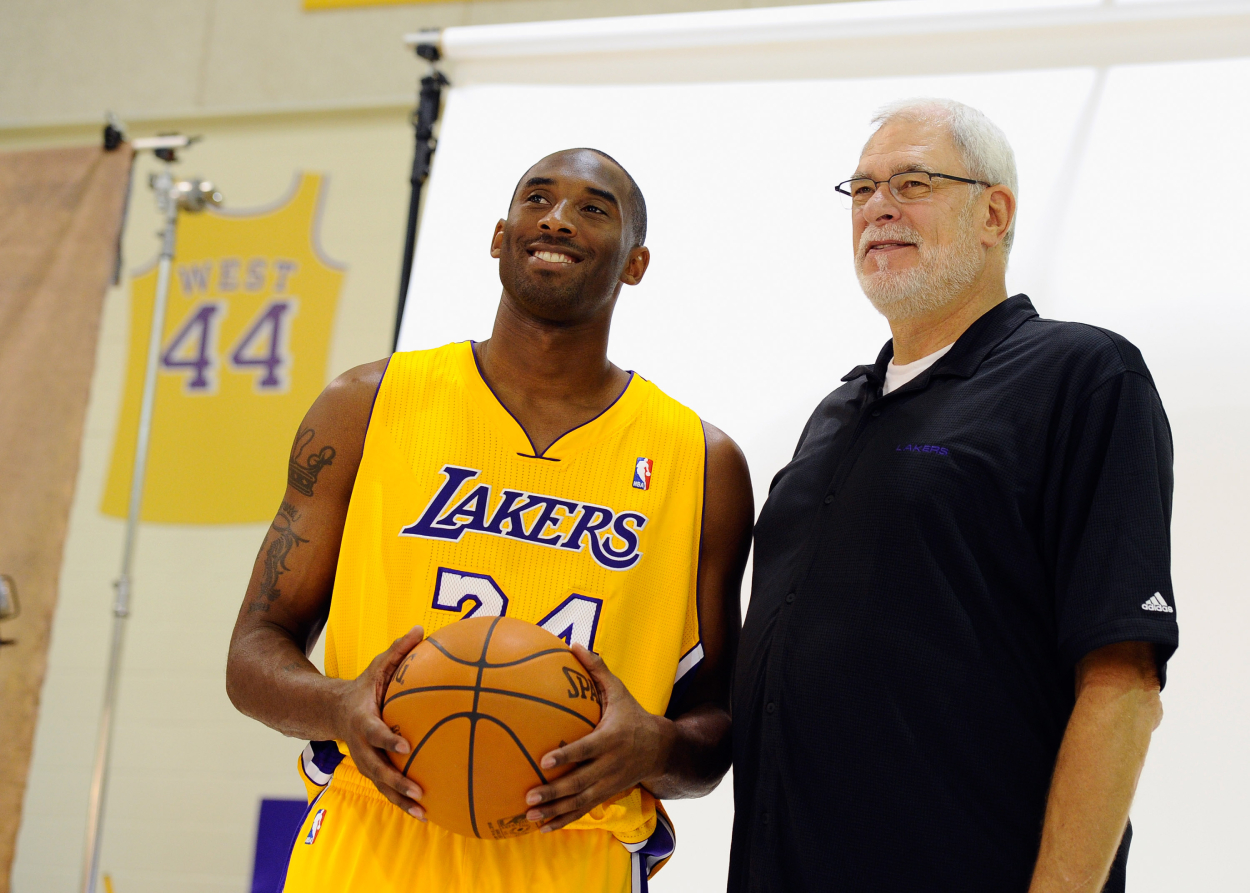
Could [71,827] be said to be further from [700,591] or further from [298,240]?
[700,591]

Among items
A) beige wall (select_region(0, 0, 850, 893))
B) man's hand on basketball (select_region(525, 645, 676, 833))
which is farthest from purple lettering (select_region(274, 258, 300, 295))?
man's hand on basketball (select_region(525, 645, 676, 833))

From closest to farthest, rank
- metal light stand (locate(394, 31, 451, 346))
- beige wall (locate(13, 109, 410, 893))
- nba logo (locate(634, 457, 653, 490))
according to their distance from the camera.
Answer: nba logo (locate(634, 457, 653, 490)), metal light stand (locate(394, 31, 451, 346)), beige wall (locate(13, 109, 410, 893))

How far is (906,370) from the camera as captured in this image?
6.15 feet

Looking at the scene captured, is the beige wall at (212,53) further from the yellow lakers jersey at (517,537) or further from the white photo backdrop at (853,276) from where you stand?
the yellow lakers jersey at (517,537)

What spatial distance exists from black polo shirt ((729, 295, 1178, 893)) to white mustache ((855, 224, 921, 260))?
266 millimetres

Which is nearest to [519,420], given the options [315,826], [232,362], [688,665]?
[688,665]

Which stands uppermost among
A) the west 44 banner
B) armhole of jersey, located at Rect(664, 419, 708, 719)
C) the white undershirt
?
the west 44 banner

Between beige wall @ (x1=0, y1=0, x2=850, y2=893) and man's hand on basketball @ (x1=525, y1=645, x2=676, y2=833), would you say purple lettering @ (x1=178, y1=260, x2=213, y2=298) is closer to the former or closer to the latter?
beige wall @ (x1=0, y1=0, x2=850, y2=893)

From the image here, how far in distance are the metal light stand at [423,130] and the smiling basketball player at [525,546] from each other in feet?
3.40

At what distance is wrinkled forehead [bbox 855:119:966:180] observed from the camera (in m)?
1.87

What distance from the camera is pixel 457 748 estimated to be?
4.84 ft

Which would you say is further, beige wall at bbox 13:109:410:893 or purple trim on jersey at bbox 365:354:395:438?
beige wall at bbox 13:109:410:893

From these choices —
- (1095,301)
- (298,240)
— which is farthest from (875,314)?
(298,240)

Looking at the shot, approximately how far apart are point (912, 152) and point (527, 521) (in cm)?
91
